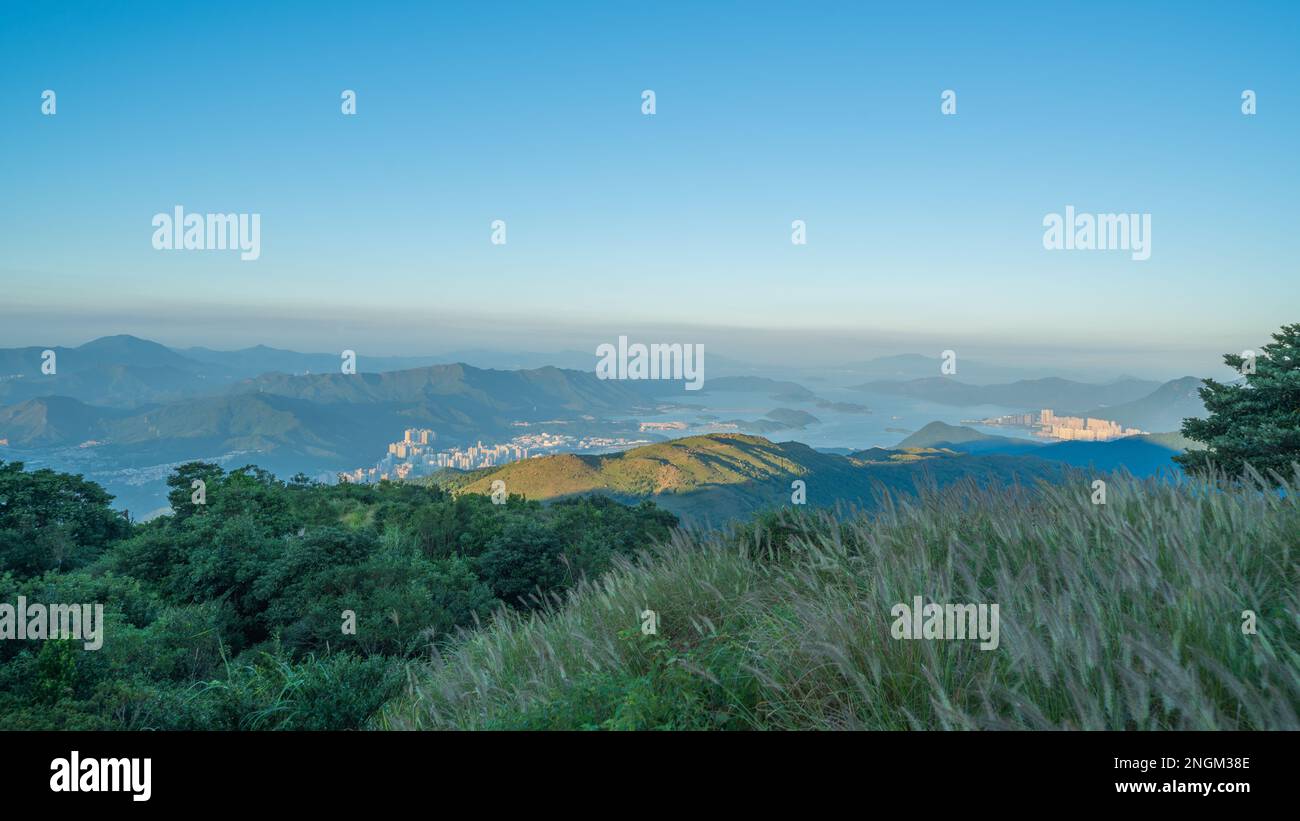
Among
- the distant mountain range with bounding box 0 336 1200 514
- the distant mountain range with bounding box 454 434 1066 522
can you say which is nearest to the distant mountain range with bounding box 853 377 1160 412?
the distant mountain range with bounding box 0 336 1200 514

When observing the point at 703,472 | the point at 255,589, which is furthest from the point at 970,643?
the point at 703,472

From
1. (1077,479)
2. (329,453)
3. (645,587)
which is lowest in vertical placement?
(329,453)

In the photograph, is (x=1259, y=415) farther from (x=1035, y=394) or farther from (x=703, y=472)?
(x=1035, y=394)

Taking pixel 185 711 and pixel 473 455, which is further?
pixel 473 455
